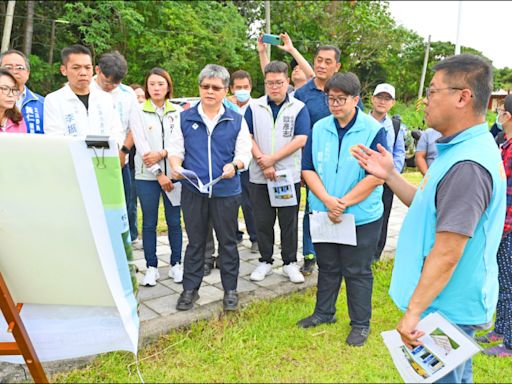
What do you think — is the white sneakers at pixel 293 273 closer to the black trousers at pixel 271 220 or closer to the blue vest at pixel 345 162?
the black trousers at pixel 271 220

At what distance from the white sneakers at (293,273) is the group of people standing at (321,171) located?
0.02 metres

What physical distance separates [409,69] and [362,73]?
22.4 ft

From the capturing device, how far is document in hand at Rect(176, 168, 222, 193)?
339 cm

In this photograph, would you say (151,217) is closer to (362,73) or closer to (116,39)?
(116,39)

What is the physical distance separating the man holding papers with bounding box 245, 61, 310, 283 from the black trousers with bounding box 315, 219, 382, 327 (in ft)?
2.62

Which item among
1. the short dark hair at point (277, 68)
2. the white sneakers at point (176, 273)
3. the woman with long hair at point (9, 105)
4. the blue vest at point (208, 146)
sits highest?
the short dark hair at point (277, 68)

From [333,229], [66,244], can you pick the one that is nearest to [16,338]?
[66,244]

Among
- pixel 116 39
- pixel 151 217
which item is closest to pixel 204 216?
pixel 151 217

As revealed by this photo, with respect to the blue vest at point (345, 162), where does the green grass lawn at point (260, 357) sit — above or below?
below

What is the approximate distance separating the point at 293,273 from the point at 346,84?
2001 mm

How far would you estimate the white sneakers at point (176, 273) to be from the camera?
164 inches

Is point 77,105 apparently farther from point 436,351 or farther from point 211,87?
point 436,351

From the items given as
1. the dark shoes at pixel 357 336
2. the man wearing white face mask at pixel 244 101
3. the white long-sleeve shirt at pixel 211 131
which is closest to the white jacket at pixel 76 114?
the white long-sleeve shirt at pixel 211 131

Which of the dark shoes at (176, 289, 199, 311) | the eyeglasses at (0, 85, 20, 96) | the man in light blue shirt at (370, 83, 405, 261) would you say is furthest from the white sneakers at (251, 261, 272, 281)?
the eyeglasses at (0, 85, 20, 96)
